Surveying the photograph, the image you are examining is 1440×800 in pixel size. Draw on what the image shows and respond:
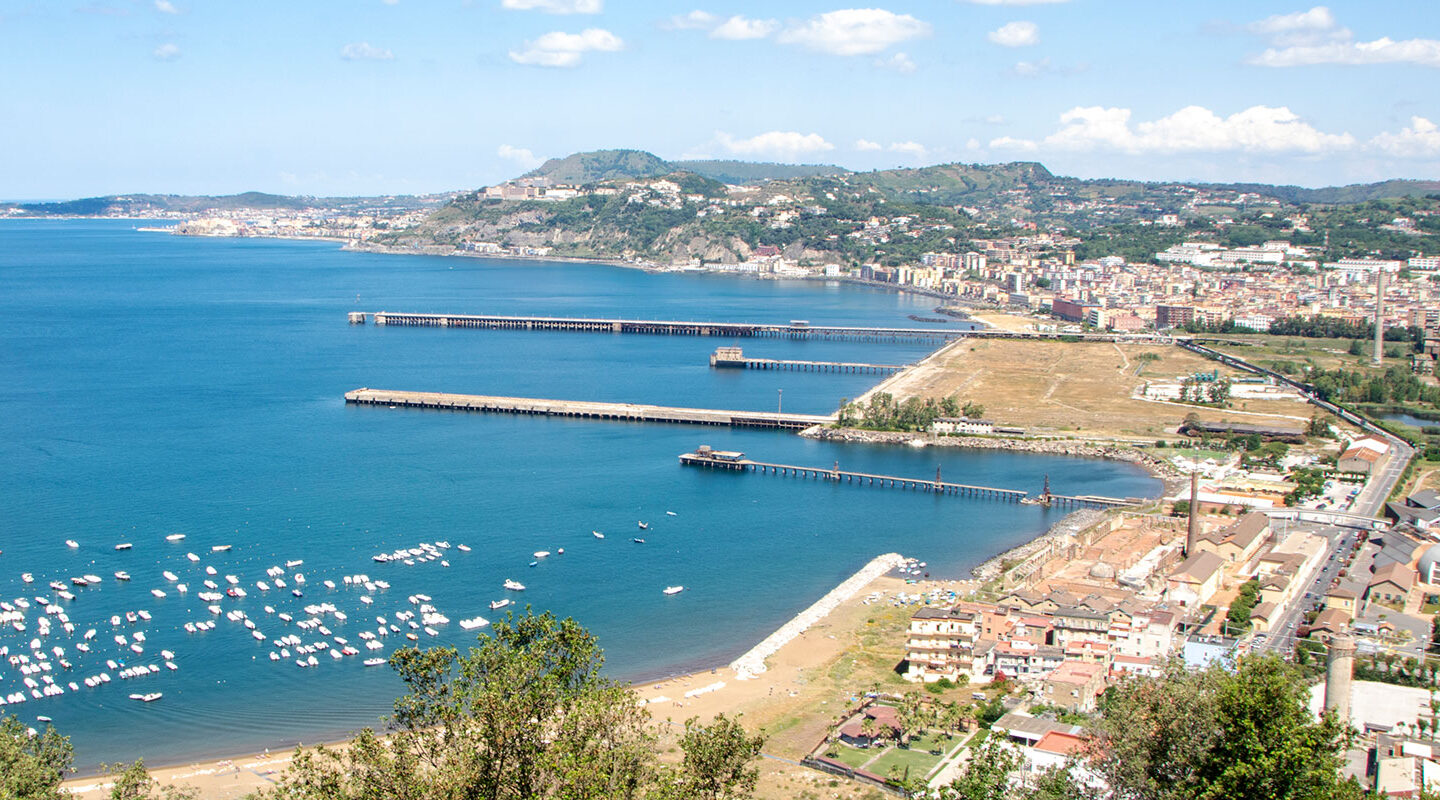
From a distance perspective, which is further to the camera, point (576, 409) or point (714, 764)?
point (576, 409)

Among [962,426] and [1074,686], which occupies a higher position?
[962,426]

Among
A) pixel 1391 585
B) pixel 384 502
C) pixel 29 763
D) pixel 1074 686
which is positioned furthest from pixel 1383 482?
pixel 29 763

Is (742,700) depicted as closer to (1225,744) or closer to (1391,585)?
(1225,744)

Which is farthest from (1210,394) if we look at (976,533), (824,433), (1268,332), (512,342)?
(512,342)

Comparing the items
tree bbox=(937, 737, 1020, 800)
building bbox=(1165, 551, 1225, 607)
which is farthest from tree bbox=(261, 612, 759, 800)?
building bbox=(1165, 551, 1225, 607)

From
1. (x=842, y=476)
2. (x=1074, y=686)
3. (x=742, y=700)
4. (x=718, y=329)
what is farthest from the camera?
(x=718, y=329)

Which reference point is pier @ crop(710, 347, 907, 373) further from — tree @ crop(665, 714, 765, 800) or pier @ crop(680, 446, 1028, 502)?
tree @ crop(665, 714, 765, 800)

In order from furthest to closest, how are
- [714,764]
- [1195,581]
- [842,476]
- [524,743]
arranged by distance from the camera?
1. [842,476]
2. [1195,581]
3. [714,764]
4. [524,743]
